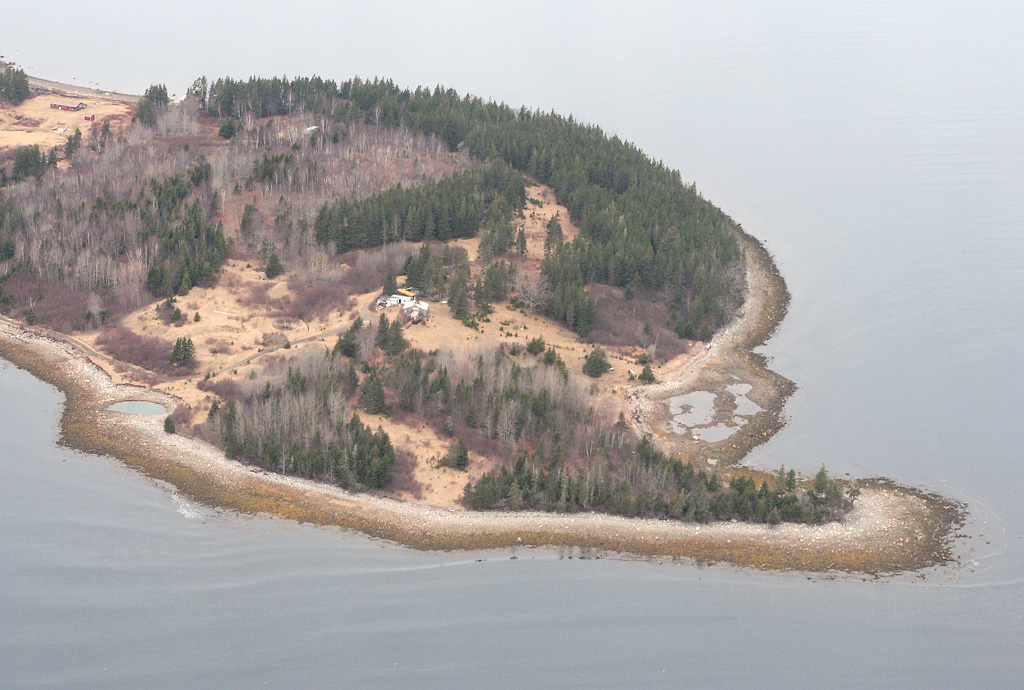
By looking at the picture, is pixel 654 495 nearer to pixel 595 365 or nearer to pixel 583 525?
pixel 583 525

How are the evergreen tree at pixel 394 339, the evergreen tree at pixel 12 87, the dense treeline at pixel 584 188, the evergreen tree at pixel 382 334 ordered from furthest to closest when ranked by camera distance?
→ the evergreen tree at pixel 12 87 < the dense treeline at pixel 584 188 < the evergreen tree at pixel 382 334 < the evergreen tree at pixel 394 339

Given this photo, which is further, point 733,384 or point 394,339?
point 733,384

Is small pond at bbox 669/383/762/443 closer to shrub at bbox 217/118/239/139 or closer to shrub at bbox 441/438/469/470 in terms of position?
shrub at bbox 441/438/469/470

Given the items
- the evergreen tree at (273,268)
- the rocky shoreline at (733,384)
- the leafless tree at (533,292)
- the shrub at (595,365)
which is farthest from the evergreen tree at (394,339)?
the evergreen tree at (273,268)

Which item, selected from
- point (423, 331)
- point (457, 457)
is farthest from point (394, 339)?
point (457, 457)

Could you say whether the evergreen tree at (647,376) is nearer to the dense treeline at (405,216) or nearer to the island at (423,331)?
the island at (423,331)

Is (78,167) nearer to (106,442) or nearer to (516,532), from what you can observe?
(106,442)
